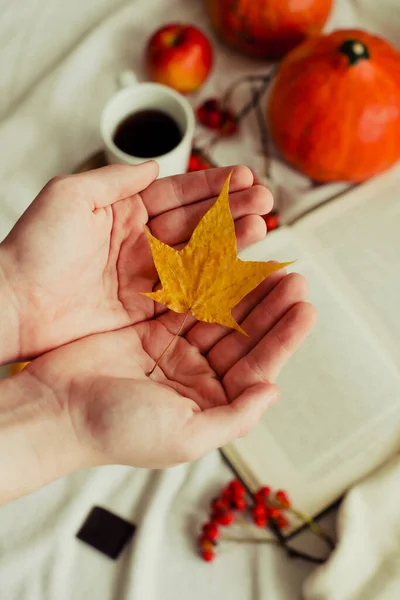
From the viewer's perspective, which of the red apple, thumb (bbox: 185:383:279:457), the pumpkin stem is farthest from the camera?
the red apple

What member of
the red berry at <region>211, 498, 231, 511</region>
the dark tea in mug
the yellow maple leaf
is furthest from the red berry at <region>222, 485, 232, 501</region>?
the dark tea in mug

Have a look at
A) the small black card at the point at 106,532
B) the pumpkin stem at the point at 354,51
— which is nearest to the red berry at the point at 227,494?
the small black card at the point at 106,532

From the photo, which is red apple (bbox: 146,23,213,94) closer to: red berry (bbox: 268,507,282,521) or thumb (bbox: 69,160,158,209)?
thumb (bbox: 69,160,158,209)

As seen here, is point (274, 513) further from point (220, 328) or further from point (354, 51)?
point (354, 51)

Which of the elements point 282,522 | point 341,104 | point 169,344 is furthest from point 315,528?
point 341,104

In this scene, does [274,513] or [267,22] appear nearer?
[274,513]

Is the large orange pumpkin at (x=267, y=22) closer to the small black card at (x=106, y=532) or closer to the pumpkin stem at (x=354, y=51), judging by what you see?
the pumpkin stem at (x=354, y=51)
